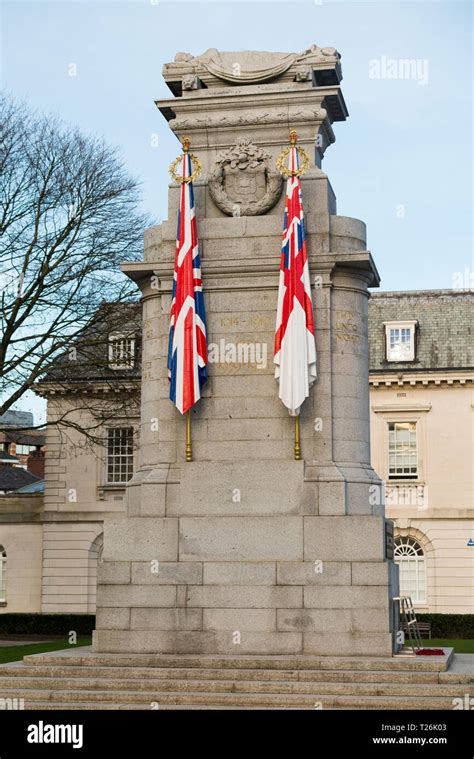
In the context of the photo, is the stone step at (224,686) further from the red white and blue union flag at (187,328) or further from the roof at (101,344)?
the roof at (101,344)

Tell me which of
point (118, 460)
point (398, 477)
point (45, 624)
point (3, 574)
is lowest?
point (45, 624)

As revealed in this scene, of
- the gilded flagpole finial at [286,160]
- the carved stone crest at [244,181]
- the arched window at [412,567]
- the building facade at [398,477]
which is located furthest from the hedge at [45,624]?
the gilded flagpole finial at [286,160]

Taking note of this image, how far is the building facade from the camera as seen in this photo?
47969 millimetres

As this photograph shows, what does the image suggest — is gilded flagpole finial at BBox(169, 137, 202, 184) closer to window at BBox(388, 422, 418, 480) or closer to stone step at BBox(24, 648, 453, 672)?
stone step at BBox(24, 648, 453, 672)

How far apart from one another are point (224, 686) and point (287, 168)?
914cm

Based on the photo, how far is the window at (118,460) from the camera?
163 feet

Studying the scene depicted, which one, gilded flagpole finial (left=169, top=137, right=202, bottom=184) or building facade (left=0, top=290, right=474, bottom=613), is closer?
gilded flagpole finial (left=169, top=137, right=202, bottom=184)

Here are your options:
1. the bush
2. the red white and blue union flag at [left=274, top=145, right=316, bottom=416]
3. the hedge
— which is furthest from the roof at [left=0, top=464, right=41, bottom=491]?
the red white and blue union flag at [left=274, top=145, right=316, bottom=416]

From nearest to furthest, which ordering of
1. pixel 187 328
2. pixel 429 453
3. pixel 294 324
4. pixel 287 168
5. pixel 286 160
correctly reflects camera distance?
1. pixel 294 324
2. pixel 187 328
3. pixel 287 168
4. pixel 286 160
5. pixel 429 453

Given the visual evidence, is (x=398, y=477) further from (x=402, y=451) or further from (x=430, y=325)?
(x=430, y=325)

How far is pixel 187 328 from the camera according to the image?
20.4 meters

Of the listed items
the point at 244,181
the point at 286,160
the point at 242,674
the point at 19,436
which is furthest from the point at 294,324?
the point at 19,436

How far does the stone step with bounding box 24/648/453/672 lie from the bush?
2588cm

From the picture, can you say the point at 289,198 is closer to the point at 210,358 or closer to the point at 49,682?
the point at 210,358
